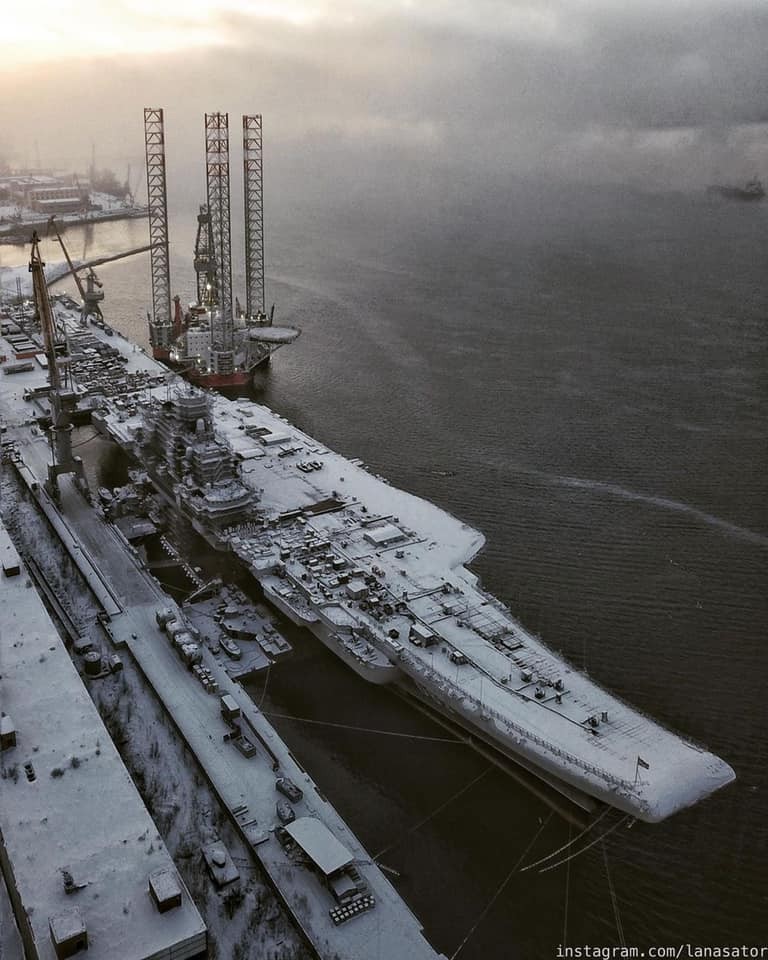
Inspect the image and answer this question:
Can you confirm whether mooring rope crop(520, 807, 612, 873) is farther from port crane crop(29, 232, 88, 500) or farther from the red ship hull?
the red ship hull

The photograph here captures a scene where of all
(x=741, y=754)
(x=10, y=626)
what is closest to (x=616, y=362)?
(x=741, y=754)

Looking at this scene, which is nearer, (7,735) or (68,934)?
(68,934)

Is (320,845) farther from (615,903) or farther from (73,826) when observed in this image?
(615,903)

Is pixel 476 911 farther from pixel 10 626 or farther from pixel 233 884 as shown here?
pixel 10 626

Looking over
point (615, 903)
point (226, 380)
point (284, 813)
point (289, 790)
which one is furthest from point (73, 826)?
point (226, 380)

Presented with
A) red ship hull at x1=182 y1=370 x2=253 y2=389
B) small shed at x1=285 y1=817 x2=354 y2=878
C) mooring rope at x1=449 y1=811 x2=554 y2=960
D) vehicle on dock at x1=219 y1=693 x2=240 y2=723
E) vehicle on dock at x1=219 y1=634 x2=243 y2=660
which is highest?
red ship hull at x1=182 y1=370 x2=253 y2=389

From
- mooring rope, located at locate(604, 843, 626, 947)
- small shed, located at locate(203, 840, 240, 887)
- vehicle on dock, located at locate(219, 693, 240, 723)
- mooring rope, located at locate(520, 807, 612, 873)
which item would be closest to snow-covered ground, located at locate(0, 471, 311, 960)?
small shed, located at locate(203, 840, 240, 887)
